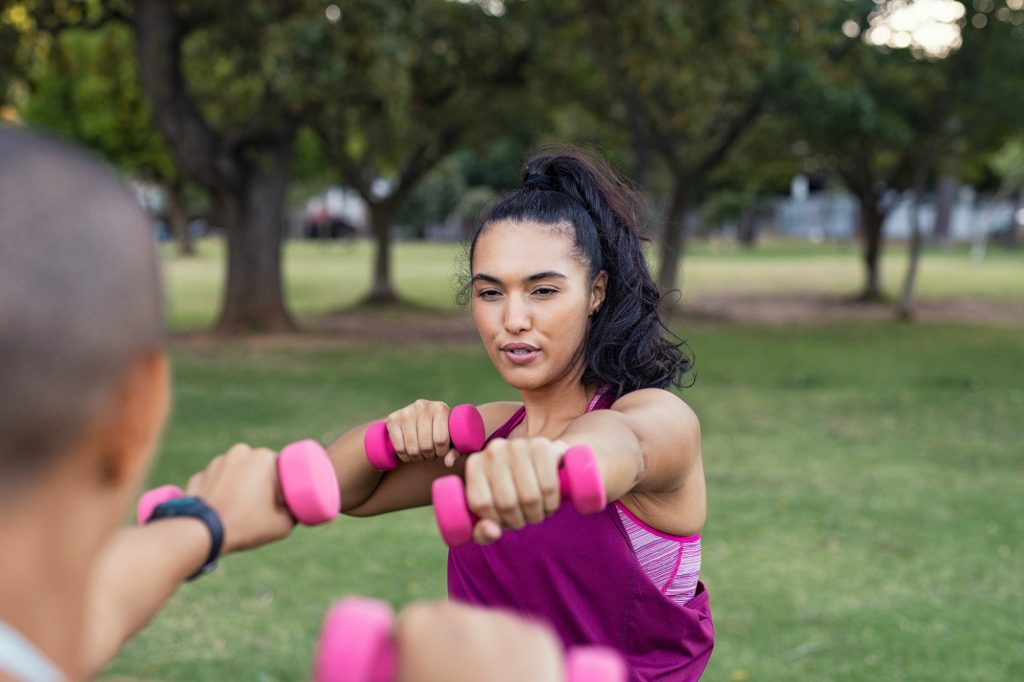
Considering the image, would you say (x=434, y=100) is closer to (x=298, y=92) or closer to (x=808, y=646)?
(x=298, y=92)

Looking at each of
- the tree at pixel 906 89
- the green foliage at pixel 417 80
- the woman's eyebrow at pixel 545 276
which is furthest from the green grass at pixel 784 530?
the tree at pixel 906 89

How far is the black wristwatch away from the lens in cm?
148

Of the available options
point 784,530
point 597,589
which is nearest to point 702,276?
point 784,530

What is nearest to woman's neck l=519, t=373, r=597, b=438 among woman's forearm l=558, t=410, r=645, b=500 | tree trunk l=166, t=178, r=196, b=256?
woman's forearm l=558, t=410, r=645, b=500

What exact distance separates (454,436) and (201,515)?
95 cm

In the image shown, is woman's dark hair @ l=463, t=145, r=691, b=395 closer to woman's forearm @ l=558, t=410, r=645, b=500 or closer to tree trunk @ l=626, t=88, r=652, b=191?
woman's forearm @ l=558, t=410, r=645, b=500

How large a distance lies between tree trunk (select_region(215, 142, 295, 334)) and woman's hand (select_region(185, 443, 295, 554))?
60.7 ft

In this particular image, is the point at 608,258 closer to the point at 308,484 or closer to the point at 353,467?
the point at 353,467

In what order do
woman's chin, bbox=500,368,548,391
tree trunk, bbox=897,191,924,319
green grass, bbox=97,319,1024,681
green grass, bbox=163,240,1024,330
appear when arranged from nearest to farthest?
woman's chin, bbox=500,368,548,391, green grass, bbox=97,319,1024,681, tree trunk, bbox=897,191,924,319, green grass, bbox=163,240,1024,330

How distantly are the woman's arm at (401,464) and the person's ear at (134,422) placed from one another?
1.26 metres

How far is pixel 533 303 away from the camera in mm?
2424

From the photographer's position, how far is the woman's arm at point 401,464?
2389mm

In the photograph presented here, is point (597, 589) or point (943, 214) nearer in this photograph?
point (597, 589)

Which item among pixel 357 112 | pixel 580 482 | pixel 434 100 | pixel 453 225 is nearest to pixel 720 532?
pixel 580 482
